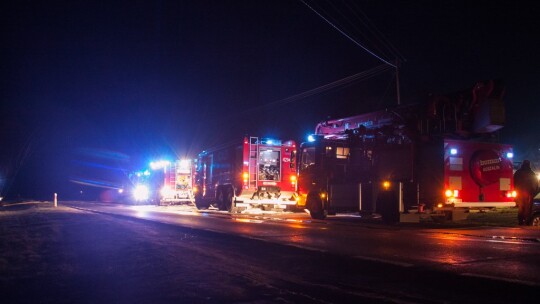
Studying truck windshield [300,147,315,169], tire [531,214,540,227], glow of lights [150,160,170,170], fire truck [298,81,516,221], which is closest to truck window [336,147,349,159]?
truck windshield [300,147,315,169]

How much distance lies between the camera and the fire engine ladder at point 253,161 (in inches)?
883

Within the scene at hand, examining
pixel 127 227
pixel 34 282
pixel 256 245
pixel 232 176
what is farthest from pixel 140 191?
pixel 34 282

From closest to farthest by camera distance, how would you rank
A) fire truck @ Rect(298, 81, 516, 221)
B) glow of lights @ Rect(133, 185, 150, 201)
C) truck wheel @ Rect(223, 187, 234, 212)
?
fire truck @ Rect(298, 81, 516, 221) → truck wheel @ Rect(223, 187, 234, 212) → glow of lights @ Rect(133, 185, 150, 201)

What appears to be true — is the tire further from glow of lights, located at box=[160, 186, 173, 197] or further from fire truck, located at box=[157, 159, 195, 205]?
glow of lights, located at box=[160, 186, 173, 197]

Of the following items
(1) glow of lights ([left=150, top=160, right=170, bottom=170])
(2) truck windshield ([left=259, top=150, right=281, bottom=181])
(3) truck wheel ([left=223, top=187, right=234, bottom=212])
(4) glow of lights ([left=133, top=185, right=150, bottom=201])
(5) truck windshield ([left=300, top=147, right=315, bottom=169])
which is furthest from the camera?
(4) glow of lights ([left=133, top=185, right=150, bottom=201])

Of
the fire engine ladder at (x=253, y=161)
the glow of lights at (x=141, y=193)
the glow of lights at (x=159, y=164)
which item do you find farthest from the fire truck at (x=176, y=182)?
the fire engine ladder at (x=253, y=161)

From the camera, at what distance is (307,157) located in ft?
60.6

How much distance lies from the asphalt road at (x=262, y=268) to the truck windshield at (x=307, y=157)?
7.22 metres

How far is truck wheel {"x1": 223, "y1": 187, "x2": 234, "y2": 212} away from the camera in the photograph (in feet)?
75.5

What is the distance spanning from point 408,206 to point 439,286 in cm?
939

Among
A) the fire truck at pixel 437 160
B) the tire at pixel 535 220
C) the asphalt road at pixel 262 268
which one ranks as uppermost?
the fire truck at pixel 437 160

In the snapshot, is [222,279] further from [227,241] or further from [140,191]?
[140,191]

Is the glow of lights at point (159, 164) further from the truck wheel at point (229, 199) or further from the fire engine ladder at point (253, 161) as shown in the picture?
the fire engine ladder at point (253, 161)

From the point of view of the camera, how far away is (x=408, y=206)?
14.5 meters
